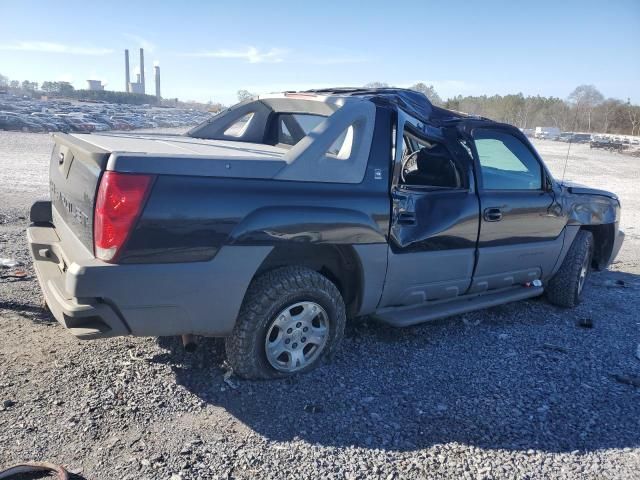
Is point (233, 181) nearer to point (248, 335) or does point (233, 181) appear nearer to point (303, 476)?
point (248, 335)

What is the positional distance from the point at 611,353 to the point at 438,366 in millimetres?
1650

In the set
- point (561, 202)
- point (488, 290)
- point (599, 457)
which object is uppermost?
point (561, 202)

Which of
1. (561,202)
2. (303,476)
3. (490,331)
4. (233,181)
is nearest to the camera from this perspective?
(303,476)

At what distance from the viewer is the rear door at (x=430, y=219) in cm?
381

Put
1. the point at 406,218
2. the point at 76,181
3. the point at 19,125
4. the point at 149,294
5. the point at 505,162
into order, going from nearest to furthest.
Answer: the point at 149,294 → the point at 76,181 → the point at 406,218 → the point at 505,162 → the point at 19,125

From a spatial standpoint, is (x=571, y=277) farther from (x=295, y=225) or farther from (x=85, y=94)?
(x=85, y=94)

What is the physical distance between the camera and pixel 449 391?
3.60 meters

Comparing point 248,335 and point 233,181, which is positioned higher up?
point 233,181

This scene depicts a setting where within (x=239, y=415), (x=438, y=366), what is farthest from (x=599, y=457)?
(x=239, y=415)

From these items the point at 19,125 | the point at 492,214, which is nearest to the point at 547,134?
the point at 19,125

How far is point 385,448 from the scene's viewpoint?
9.67ft

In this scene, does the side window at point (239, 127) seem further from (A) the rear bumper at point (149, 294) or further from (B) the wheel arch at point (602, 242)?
(B) the wheel arch at point (602, 242)

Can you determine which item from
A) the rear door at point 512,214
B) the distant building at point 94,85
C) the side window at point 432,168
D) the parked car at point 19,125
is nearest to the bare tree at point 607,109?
the parked car at point 19,125

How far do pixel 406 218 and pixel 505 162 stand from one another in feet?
Answer: 5.55
